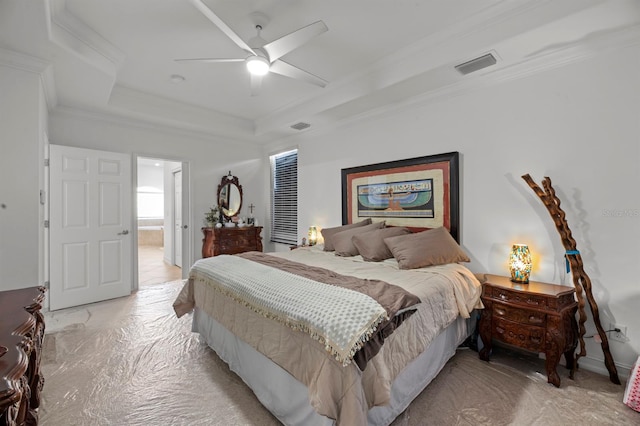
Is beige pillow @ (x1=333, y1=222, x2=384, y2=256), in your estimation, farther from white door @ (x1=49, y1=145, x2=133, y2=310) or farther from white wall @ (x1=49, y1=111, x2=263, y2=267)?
white door @ (x1=49, y1=145, x2=133, y2=310)

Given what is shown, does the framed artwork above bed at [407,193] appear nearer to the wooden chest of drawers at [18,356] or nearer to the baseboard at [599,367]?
the baseboard at [599,367]

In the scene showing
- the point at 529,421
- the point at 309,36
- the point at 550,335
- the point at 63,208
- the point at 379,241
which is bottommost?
the point at 529,421

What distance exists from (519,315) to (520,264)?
1.48ft

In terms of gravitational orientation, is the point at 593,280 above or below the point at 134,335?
above

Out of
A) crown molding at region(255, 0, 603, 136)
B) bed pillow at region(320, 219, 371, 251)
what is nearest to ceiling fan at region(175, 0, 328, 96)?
crown molding at region(255, 0, 603, 136)

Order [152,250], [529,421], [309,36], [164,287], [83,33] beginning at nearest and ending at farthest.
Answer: [529,421] → [309,36] → [83,33] → [164,287] → [152,250]

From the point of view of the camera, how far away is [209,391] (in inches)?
79.7

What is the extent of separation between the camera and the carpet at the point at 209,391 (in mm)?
1769

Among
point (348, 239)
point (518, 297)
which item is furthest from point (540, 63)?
point (348, 239)

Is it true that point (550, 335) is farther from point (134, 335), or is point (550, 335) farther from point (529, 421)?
point (134, 335)

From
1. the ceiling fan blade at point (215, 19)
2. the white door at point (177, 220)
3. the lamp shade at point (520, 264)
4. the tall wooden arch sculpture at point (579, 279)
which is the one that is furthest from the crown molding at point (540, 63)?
the white door at point (177, 220)

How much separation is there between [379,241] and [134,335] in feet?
8.78

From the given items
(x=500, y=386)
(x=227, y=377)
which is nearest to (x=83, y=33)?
(x=227, y=377)

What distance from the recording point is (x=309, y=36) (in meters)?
2.06
